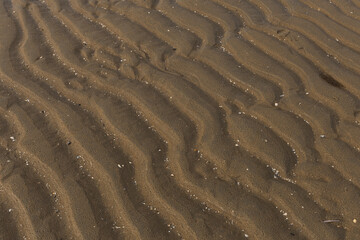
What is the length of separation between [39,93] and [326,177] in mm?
2160

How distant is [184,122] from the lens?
2.82m

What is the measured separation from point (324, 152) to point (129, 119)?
52.3 inches

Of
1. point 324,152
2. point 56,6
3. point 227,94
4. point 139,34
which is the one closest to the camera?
point 324,152

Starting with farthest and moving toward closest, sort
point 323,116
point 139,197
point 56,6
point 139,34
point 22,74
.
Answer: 1. point 56,6
2. point 139,34
3. point 22,74
4. point 323,116
5. point 139,197

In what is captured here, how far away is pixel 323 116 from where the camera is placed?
2.81 m

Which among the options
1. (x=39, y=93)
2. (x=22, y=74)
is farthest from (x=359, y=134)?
(x=22, y=74)

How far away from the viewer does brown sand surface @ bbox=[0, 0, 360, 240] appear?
2.30 meters

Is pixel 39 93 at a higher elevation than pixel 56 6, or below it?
below

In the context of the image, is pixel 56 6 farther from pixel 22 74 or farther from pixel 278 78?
pixel 278 78

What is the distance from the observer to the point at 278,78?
10.3 feet

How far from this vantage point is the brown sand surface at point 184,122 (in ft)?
7.55

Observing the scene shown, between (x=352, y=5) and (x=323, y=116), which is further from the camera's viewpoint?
(x=352, y=5)

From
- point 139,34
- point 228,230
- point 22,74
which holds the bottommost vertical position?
point 22,74

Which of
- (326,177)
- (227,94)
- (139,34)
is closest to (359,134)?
(326,177)
